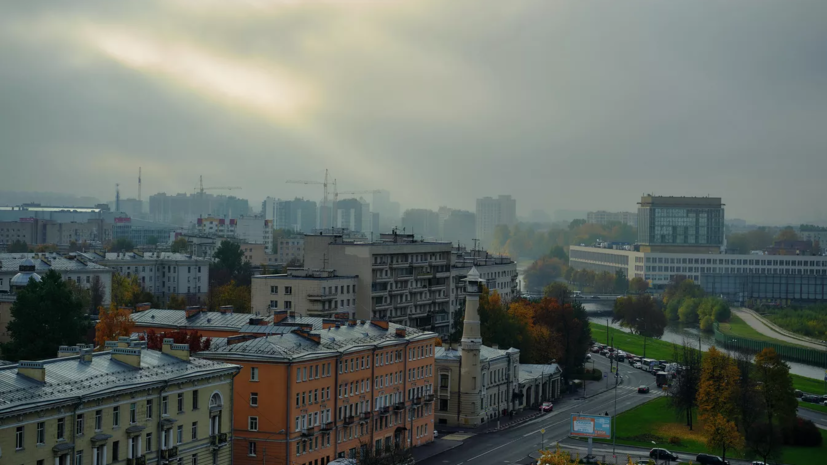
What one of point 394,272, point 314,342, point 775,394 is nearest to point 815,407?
point 775,394

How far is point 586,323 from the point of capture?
10750 centimetres

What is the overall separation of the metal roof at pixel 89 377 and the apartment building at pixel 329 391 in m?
4.01

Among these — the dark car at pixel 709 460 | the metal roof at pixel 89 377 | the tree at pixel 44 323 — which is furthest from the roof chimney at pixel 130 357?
the dark car at pixel 709 460

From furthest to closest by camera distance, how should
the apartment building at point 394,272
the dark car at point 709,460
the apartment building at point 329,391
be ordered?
the apartment building at point 394,272
the dark car at point 709,460
the apartment building at point 329,391

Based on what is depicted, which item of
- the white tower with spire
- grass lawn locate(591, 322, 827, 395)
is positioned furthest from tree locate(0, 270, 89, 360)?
grass lawn locate(591, 322, 827, 395)

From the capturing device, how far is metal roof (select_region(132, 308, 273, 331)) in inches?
2653

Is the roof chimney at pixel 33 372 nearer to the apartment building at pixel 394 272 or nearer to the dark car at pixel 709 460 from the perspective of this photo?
the dark car at pixel 709 460

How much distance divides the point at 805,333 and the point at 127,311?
4104 inches

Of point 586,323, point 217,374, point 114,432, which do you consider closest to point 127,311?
point 217,374

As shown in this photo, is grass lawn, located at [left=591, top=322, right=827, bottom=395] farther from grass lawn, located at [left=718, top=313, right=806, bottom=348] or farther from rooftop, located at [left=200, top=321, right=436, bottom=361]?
rooftop, located at [left=200, top=321, right=436, bottom=361]

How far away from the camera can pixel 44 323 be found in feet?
241

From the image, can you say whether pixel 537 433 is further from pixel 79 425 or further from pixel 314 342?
pixel 79 425

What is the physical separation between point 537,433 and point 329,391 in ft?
66.8

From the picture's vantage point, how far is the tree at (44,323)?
7156 cm
